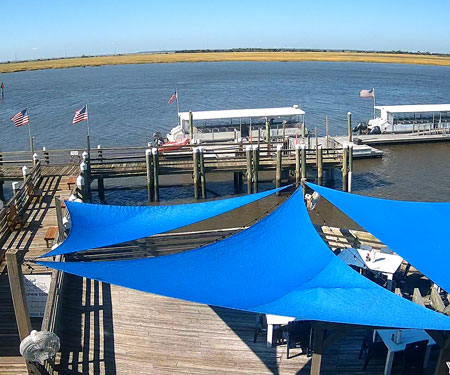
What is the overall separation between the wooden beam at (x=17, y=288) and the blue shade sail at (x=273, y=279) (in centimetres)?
74

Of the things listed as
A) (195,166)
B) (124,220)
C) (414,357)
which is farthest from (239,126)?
(414,357)

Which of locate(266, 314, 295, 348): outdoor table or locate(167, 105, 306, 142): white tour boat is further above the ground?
locate(167, 105, 306, 142): white tour boat

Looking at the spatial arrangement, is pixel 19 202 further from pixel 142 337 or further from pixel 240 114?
pixel 240 114

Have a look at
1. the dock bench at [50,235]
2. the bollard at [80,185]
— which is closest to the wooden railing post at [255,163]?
the bollard at [80,185]

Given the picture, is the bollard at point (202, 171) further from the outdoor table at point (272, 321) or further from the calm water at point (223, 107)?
the outdoor table at point (272, 321)

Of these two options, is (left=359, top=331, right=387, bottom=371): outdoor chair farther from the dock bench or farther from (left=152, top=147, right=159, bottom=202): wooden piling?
(left=152, top=147, right=159, bottom=202): wooden piling

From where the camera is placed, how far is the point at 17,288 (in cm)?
757

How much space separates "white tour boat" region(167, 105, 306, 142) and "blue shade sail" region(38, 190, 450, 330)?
19.9 m

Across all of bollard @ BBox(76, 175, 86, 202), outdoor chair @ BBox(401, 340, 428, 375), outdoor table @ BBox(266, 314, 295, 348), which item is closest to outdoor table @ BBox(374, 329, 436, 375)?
outdoor chair @ BBox(401, 340, 428, 375)

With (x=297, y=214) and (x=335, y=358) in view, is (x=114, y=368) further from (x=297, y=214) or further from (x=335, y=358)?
(x=297, y=214)

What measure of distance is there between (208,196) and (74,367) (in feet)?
54.3

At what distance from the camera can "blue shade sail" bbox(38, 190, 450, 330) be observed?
7281mm

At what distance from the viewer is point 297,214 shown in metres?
10.5

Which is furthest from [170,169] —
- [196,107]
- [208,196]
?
[196,107]
